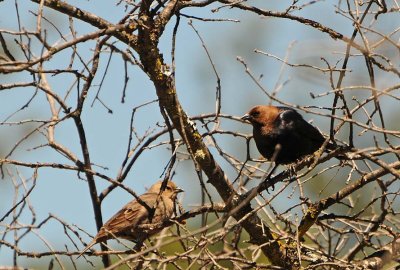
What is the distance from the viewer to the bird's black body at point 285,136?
20.9 ft

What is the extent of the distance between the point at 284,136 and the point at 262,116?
0.28 metres

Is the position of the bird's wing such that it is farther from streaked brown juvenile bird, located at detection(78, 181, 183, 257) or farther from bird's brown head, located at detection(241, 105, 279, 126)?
streaked brown juvenile bird, located at detection(78, 181, 183, 257)

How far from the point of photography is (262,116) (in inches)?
260

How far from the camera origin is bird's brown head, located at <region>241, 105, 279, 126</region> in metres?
6.54

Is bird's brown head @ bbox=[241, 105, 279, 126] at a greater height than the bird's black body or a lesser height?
greater

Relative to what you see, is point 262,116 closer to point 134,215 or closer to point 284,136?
→ point 284,136

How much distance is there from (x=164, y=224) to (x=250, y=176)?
71cm

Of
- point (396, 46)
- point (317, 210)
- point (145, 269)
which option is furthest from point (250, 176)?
point (396, 46)

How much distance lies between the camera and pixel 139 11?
4805 millimetres

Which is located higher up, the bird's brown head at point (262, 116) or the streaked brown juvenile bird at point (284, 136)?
the bird's brown head at point (262, 116)

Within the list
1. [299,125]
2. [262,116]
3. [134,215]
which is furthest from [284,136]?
[134,215]

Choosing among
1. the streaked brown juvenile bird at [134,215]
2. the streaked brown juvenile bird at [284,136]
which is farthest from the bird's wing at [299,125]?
the streaked brown juvenile bird at [134,215]

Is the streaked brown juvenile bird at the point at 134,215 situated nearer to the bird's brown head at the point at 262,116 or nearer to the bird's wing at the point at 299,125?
the bird's brown head at the point at 262,116

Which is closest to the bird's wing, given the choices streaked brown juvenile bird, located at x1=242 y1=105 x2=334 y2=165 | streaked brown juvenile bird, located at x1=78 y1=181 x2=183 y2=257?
streaked brown juvenile bird, located at x1=242 y1=105 x2=334 y2=165
